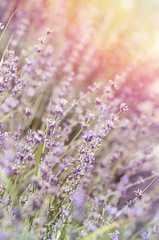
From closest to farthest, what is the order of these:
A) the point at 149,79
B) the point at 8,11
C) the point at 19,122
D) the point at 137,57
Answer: the point at 19,122
the point at 8,11
the point at 137,57
the point at 149,79

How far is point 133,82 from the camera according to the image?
2.80 meters

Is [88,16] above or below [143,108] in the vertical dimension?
above

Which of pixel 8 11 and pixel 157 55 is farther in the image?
pixel 157 55

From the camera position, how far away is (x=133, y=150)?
2568mm

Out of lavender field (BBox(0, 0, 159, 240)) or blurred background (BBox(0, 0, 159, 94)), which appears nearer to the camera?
lavender field (BBox(0, 0, 159, 240))

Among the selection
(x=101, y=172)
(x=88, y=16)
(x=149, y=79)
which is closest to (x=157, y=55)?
(x=149, y=79)

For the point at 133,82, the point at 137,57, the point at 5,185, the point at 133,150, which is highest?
the point at 5,185

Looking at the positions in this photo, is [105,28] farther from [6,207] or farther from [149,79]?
[6,207]

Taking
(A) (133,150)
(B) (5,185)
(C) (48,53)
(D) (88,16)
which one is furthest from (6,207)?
(D) (88,16)

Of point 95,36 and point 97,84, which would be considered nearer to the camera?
point 97,84

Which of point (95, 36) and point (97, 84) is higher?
point (97, 84)

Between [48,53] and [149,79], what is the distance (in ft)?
3.72

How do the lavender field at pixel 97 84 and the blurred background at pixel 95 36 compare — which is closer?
the lavender field at pixel 97 84

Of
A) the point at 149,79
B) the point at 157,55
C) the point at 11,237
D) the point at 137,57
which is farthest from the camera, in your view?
the point at 157,55
